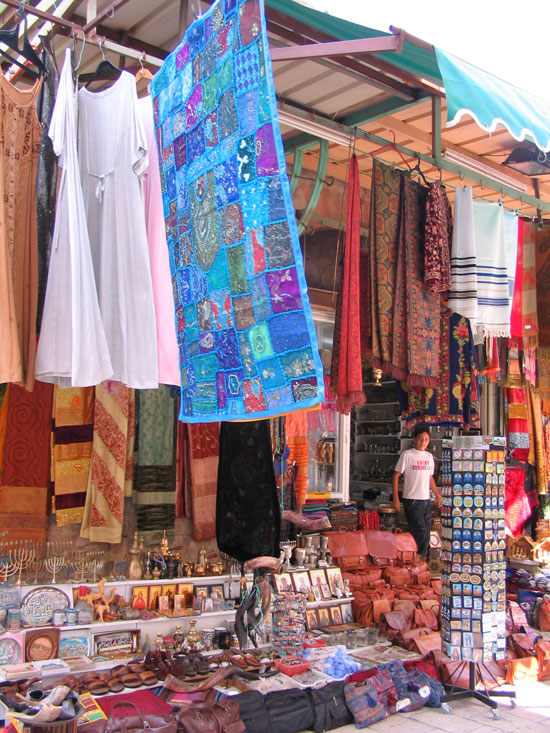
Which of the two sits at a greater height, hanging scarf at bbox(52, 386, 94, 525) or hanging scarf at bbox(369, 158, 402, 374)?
hanging scarf at bbox(369, 158, 402, 374)

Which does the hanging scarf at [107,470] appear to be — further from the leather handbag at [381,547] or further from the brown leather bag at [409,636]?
the leather handbag at [381,547]

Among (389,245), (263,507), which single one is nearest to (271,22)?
(389,245)

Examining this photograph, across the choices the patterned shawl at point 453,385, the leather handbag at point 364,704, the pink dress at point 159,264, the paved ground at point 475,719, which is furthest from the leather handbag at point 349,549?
the pink dress at point 159,264

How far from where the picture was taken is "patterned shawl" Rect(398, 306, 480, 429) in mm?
4840

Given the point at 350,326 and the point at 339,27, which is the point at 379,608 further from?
the point at 339,27

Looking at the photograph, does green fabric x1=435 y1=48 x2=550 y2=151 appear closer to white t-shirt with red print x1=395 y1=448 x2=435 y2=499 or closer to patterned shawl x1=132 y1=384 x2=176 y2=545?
patterned shawl x1=132 y1=384 x2=176 y2=545

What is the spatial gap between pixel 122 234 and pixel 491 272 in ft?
9.22

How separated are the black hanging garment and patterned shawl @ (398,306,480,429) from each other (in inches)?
64.7

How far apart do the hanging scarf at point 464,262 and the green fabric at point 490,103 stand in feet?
2.91

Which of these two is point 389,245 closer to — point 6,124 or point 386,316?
point 386,316

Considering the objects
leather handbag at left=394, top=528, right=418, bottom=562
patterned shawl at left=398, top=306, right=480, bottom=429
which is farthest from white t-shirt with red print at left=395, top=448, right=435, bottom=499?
patterned shawl at left=398, top=306, right=480, bottom=429

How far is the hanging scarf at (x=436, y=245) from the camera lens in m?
4.44

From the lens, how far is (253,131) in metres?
2.20

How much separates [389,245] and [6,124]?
100 inches
